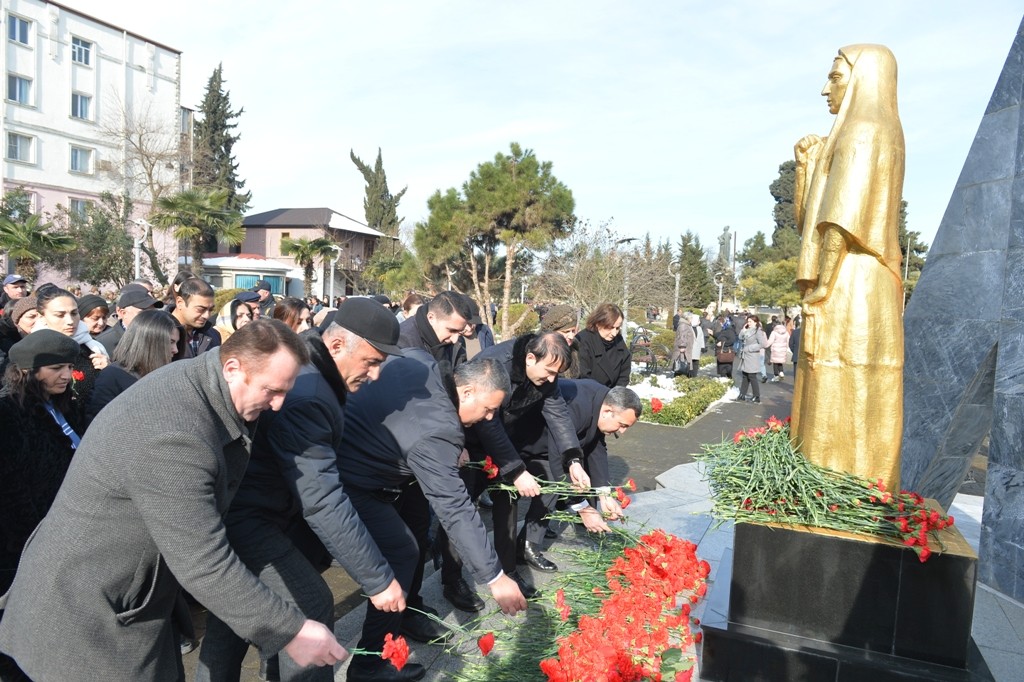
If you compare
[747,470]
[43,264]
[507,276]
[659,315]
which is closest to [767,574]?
[747,470]

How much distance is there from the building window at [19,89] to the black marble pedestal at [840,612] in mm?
37483

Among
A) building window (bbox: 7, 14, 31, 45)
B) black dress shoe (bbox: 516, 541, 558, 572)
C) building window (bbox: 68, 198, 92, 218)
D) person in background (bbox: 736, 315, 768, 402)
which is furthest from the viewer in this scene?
building window (bbox: 68, 198, 92, 218)

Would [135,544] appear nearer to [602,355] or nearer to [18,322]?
[18,322]

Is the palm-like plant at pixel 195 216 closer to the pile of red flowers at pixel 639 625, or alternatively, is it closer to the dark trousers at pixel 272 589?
the dark trousers at pixel 272 589

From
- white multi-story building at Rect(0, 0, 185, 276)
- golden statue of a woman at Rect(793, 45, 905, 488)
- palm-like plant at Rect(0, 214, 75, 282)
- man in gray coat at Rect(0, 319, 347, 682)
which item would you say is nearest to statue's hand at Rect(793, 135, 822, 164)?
golden statue of a woman at Rect(793, 45, 905, 488)

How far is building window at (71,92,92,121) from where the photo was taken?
3338 centimetres

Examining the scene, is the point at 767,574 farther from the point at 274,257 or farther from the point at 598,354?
the point at 274,257

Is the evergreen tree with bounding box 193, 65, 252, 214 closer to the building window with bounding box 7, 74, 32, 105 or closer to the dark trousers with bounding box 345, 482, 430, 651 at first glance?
the building window with bounding box 7, 74, 32, 105

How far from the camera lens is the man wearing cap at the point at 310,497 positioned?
8.30ft

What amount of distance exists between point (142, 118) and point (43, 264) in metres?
11.1

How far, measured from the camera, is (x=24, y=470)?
3021mm

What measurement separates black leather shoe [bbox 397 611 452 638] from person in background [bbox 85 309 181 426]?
195 centimetres

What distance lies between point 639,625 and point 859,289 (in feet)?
7.28

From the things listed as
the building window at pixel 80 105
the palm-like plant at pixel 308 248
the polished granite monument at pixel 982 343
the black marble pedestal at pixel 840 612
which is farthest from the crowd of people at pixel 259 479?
the building window at pixel 80 105
